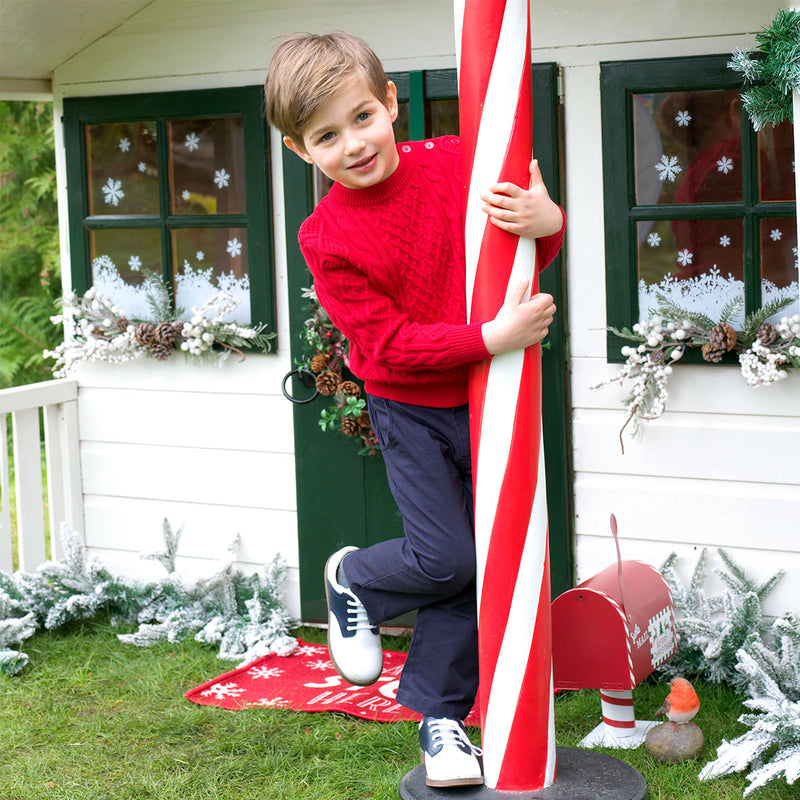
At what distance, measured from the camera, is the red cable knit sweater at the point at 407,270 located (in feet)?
9.04

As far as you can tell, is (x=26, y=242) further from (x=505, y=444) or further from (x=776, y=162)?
(x=505, y=444)

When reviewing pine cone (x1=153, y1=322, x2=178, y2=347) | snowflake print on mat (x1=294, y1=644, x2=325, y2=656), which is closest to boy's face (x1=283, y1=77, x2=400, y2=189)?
pine cone (x1=153, y1=322, x2=178, y2=347)

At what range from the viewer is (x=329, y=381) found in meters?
4.14

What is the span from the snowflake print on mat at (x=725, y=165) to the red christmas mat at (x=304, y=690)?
74.4 inches

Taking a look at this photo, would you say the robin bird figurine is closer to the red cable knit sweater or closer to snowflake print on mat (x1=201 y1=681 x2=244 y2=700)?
the red cable knit sweater

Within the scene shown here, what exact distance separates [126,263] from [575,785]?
2.86 metres

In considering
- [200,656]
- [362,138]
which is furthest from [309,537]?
[362,138]

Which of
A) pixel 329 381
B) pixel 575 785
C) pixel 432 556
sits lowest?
pixel 575 785

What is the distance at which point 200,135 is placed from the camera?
4453 mm

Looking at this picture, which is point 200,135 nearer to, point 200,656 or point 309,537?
point 309,537

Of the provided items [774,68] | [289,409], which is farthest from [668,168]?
[289,409]

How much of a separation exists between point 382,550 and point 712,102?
178 centimetres

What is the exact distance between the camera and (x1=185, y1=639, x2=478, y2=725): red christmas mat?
3703 millimetres

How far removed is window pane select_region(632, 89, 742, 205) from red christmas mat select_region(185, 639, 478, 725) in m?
1.80
